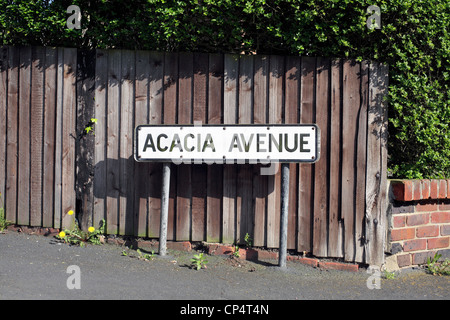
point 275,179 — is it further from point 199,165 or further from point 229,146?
point 199,165

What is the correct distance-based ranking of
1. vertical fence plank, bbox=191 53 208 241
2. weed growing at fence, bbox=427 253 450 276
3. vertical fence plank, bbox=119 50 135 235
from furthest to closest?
vertical fence plank, bbox=119 50 135 235 < vertical fence plank, bbox=191 53 208 241 < weed growing at fence, bbox=427 253 450 276

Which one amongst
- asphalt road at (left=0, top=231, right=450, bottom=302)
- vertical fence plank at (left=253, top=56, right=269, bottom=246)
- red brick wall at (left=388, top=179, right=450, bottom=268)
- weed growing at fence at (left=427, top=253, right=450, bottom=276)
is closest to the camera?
asphalt road at (left=0, top=231, right=450, bottom=302)

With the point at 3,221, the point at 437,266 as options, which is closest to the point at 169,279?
the point at 3,221

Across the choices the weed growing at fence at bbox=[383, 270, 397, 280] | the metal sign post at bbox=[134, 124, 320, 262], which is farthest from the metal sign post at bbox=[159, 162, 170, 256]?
the weed growing at fence at bbox=[383, 270, 397, 280]

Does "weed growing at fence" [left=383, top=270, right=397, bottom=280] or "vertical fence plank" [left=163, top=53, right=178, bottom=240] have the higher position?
"vertical fence plank" [left=163, top=53, right=178, bottom=240]

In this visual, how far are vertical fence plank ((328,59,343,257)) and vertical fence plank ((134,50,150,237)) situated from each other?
2.04 metres

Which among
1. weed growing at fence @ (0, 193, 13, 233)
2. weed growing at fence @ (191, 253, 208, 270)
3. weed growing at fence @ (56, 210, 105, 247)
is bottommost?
weed growing at fence @ (191, 253, 208, 270)

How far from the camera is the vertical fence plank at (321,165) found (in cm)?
510

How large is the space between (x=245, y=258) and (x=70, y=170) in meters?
2.26

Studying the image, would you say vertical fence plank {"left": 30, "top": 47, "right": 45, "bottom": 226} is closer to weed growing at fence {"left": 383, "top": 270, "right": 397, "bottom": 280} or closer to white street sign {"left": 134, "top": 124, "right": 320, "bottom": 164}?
white street sign {"left": 134, "top": 124, "right": 320, "bottom": 164}

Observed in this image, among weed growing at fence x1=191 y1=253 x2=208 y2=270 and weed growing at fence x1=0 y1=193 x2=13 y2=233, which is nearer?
weed growing at fence x1=191 y1=253 x2=208 y2=270

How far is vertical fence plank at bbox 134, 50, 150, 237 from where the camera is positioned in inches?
212

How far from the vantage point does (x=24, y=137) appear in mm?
5668

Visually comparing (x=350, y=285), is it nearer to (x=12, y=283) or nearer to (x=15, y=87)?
(x=12, y=283)
